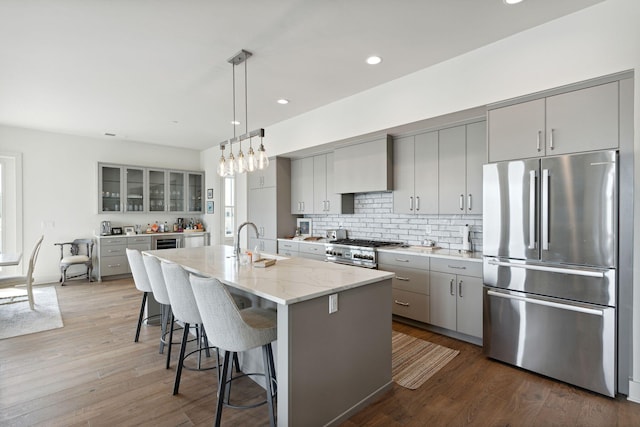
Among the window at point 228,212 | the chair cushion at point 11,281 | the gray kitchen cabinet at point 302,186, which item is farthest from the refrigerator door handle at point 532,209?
the window at point 228,212

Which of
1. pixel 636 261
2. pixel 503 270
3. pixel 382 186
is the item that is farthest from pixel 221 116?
pixel 636 261

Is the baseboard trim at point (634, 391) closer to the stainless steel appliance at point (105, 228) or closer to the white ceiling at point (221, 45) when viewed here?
the white ceiling at point (221, 45)

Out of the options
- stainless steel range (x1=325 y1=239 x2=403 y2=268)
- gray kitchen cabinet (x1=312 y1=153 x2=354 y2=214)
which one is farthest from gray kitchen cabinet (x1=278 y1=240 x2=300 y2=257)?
stainless steel range (x1=325 y1=239 x2=403 y2=268)

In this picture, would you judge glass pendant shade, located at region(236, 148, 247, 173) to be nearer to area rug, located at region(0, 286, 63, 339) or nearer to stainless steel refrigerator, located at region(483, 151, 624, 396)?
stainless steel refrigerator, located at region(483, 151, 624, 396)

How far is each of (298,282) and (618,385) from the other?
7.91ft

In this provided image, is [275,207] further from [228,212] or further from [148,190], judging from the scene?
[148,190]

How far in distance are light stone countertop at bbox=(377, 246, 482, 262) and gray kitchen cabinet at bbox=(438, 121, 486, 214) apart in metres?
0.45

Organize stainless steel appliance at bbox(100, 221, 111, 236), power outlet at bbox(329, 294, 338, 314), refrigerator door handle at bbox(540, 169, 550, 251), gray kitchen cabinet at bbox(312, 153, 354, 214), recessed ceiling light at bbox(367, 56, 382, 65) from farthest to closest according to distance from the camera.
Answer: stainless steel appliance at bbox(100, 221, 111, 236)
gray kitchen cabinet at bbox(312, 153, 354, 214)
recessed ceiling light at bbox(367, 56, 382, 65)
refrigerator door handle at bbox(540, 169, 550, 251)
power outlet at bbox(329, 294, 338, 314)

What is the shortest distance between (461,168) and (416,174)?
547mm

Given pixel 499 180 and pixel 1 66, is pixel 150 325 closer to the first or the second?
pixel 1 66

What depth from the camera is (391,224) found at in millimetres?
4426

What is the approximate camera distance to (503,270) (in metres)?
2.75

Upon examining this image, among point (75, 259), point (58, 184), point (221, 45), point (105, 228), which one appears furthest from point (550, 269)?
point (58, 184)

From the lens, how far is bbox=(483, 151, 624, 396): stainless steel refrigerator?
2266mm
